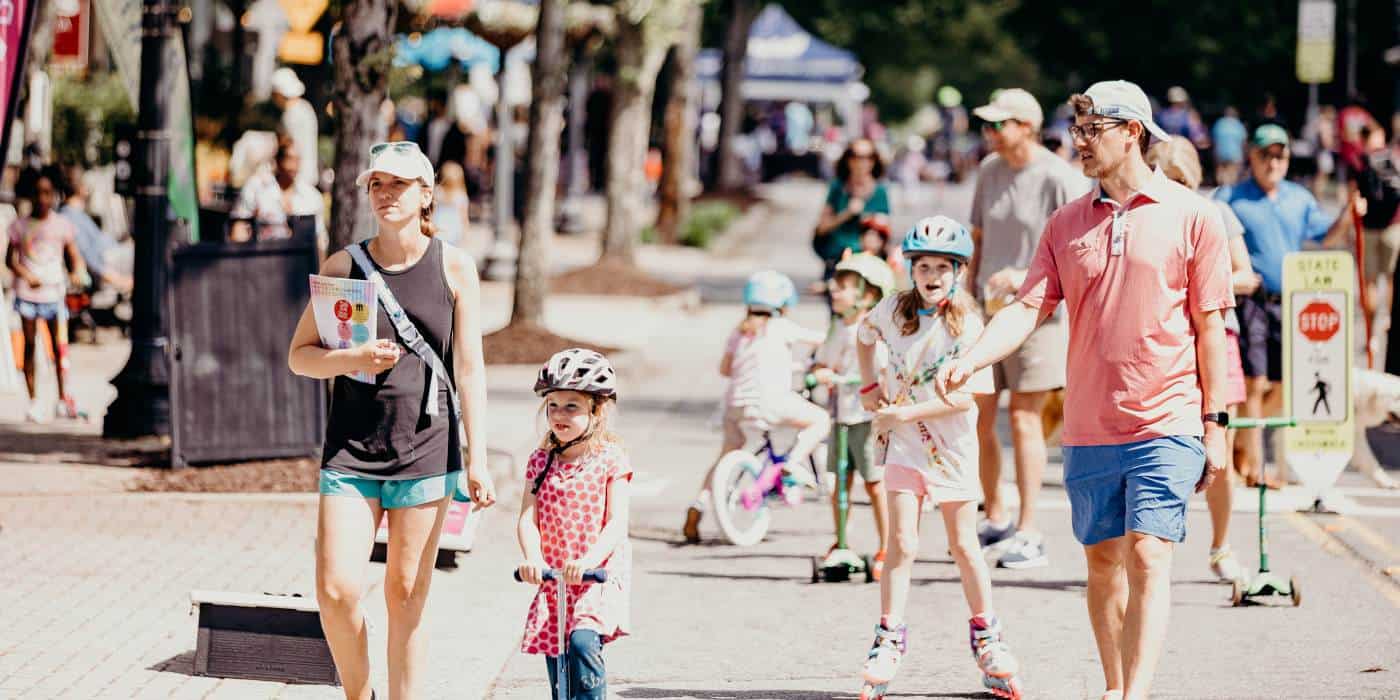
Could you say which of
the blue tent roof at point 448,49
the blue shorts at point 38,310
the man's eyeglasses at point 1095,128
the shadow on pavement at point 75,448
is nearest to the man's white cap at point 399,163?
the man's eyeglasses at point 1095,128

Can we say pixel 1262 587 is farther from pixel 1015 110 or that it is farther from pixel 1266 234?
pixel 1266 234

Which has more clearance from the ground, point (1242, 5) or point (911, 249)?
point (1242, 5)

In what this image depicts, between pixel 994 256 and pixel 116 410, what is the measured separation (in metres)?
5.61

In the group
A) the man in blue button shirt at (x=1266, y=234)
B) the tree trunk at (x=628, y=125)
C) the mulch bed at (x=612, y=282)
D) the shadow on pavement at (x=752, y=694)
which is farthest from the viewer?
the tree trunk at (x=628, y=125)

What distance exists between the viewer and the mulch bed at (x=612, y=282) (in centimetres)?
2359

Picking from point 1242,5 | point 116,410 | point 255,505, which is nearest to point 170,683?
point 255,505

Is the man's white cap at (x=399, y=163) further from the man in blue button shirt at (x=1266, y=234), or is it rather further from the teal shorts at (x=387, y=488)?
the man in blue button shirt at (x=1266, y=234)

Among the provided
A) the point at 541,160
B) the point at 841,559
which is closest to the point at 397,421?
the point at 841,559

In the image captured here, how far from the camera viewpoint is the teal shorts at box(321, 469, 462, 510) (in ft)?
19.6

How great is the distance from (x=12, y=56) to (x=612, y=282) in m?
14.4

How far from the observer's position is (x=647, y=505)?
1148cm

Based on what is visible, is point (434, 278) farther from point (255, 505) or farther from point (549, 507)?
point (255, 505)

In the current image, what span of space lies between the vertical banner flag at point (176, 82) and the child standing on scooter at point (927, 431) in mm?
6393

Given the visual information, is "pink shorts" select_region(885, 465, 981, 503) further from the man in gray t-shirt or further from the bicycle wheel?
the bicycle wheel
